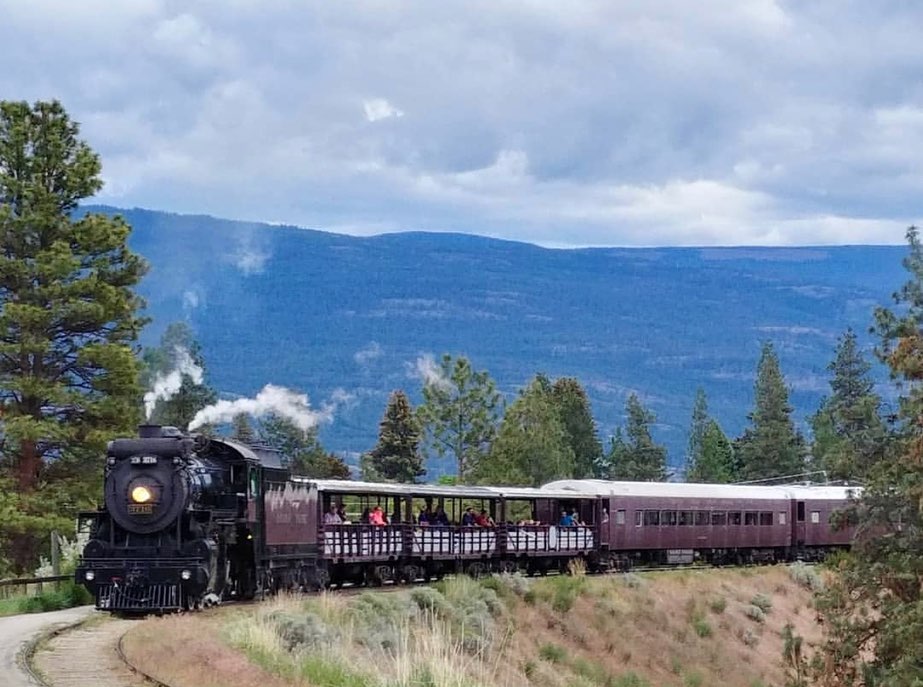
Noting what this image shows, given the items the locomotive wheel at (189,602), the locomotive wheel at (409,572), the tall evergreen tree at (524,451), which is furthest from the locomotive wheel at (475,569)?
the tall evergreen tree at (524,451)

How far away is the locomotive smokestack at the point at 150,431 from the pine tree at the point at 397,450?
79.6m

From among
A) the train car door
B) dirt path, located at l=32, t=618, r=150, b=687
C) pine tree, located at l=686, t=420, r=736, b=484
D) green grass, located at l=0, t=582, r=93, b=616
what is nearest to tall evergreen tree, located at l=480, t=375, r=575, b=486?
the train car door

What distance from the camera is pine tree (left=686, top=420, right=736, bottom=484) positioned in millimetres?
118562

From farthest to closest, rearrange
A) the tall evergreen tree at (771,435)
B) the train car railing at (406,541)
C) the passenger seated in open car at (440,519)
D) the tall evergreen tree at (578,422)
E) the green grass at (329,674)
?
the tall evergreen tree at (578,422) < the tall evergreen tree at (771,435) < the passenger seated in open car at (440,519) < the train car railing at (406,541) < the green grass at (329,674)

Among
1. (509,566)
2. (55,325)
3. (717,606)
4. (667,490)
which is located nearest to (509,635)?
(509,566)

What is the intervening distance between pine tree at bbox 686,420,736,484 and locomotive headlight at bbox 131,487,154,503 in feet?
297

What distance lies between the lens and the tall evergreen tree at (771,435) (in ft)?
379

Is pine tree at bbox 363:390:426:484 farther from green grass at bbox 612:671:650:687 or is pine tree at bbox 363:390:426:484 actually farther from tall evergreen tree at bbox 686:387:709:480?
green grass at bbox 612:671:650:687

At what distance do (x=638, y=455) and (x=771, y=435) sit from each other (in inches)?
497

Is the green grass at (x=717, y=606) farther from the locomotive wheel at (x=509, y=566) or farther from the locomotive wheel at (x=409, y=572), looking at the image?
the locomotive wheel at (x=409, y=572)

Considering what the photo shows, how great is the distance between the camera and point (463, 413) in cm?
8656

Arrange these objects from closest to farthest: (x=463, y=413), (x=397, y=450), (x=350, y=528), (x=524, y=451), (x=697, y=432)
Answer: (x=350, y=528) → (x=524, y=451) → (x=463, y=413) → (x=397, y=450) → (x=697, y=432)

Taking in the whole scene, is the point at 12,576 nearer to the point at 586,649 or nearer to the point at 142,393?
the point at 142,393

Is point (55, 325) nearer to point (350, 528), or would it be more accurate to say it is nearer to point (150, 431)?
point (350, 528)
